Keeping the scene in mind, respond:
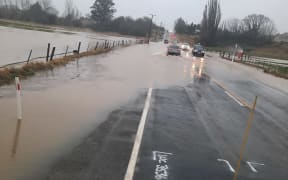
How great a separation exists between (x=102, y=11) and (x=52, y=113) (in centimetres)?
17253

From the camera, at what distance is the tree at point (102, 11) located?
175m

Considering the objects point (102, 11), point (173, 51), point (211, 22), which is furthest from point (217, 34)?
point (102, 11)

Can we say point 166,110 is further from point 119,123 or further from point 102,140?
point 102,140

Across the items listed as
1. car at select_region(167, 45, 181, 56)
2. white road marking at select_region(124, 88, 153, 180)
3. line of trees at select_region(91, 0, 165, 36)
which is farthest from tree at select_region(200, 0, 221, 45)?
white road marking at select_region(124, 88, 153, 180)

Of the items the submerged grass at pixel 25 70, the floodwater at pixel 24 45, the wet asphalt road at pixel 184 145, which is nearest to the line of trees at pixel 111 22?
A: the floodwater at pixel 24 45

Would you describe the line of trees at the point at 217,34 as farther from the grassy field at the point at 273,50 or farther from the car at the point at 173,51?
the car at the point at 173,51

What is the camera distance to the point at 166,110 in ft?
38.0

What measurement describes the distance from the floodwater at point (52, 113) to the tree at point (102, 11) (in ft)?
517

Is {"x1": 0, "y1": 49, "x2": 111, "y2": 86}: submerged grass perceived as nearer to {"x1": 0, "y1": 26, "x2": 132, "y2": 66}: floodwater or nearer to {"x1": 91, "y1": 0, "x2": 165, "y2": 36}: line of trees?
{"x1": 0, "y1": 26, "x2": 132, "y2": 66}: floodwater

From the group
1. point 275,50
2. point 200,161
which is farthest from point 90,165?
point 275,50

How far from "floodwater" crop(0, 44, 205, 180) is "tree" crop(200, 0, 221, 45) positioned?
7704 centimetres

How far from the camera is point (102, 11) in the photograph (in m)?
178

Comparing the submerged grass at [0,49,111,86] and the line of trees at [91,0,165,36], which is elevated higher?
the line of trees at [91,0,165,36]

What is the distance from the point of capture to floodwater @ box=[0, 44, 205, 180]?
6574 mm
